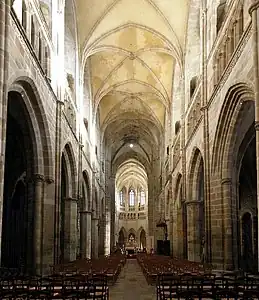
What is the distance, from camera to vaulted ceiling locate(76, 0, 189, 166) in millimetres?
28781

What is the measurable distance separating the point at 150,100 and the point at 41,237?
26.9 m

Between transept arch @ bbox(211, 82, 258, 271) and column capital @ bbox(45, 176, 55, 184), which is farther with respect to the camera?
column capital @ bbox(45, 176, 55, 184)

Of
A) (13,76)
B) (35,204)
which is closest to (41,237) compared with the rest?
(35,204)

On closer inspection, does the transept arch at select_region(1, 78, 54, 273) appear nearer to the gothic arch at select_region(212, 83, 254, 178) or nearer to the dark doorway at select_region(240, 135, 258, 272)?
the gothic arch at select_region(212, 83, 254, 178)

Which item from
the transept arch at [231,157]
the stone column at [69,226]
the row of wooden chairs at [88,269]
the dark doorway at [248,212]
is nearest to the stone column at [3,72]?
the row of wooden chairs at [88,269]

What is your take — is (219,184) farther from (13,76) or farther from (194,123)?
(13,76)

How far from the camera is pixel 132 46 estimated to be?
3362 centimetres

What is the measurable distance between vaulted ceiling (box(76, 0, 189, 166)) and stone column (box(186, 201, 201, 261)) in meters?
8.99

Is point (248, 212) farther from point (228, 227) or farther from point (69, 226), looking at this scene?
point (69, 226)

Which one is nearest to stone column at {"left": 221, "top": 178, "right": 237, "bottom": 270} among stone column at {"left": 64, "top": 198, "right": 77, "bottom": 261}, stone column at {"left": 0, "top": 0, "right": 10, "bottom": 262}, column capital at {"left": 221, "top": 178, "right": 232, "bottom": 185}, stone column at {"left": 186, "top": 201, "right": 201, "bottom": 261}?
column capital at {"left": 221, "top": 178, "right": 232, "bottom": 185}

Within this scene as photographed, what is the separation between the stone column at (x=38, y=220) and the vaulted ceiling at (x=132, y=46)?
12.6 m

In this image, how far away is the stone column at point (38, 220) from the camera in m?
19.3

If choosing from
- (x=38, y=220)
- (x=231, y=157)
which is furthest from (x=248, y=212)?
(x=38, y=220)

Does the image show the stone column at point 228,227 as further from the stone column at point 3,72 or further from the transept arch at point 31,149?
the stone column at point 3,72
